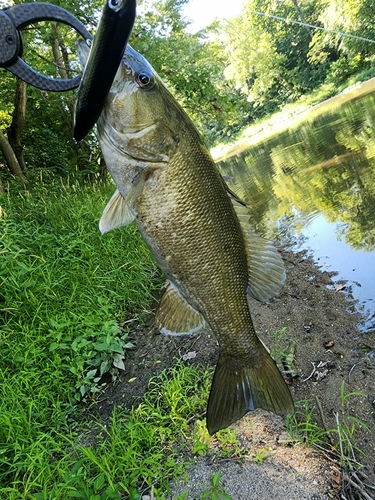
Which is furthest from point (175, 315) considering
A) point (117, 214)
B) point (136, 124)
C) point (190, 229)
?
point (136, 124)

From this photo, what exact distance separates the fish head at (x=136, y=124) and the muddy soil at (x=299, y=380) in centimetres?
217

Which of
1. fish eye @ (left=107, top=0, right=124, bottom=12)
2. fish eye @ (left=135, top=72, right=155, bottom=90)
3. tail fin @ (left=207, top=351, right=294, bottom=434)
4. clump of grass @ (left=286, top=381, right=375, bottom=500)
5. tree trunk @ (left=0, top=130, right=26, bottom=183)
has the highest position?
tree trunk @ (left=0, top=130, right=26, bottom=183)

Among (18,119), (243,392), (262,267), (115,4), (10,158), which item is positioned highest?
(18,119)

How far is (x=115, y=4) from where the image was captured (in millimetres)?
917

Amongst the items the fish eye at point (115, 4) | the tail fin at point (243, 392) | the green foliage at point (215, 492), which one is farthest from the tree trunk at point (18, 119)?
the fish eye at point (115, 4)

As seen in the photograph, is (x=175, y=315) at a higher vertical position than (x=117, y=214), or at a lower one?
lower

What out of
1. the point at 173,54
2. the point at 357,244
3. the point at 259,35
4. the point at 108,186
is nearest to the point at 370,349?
the point at 357,244

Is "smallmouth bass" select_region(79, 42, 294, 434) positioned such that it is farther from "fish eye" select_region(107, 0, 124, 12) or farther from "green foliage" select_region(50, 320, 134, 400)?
"green foliage" select_region(50, 320, 134, 400)

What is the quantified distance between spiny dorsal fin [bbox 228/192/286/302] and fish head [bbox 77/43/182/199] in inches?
20.6

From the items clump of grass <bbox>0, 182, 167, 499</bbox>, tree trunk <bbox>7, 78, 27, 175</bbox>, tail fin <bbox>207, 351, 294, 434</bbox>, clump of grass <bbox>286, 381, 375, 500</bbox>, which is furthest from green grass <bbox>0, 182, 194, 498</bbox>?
tree trunk <bbox>7, 78, 27, 175</bbox>

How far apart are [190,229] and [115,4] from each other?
31.5 inches

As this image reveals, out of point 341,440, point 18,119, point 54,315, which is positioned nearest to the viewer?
point 341,440

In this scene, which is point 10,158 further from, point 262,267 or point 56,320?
point 262,267

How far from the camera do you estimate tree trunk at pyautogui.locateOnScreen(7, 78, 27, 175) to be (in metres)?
9.22
